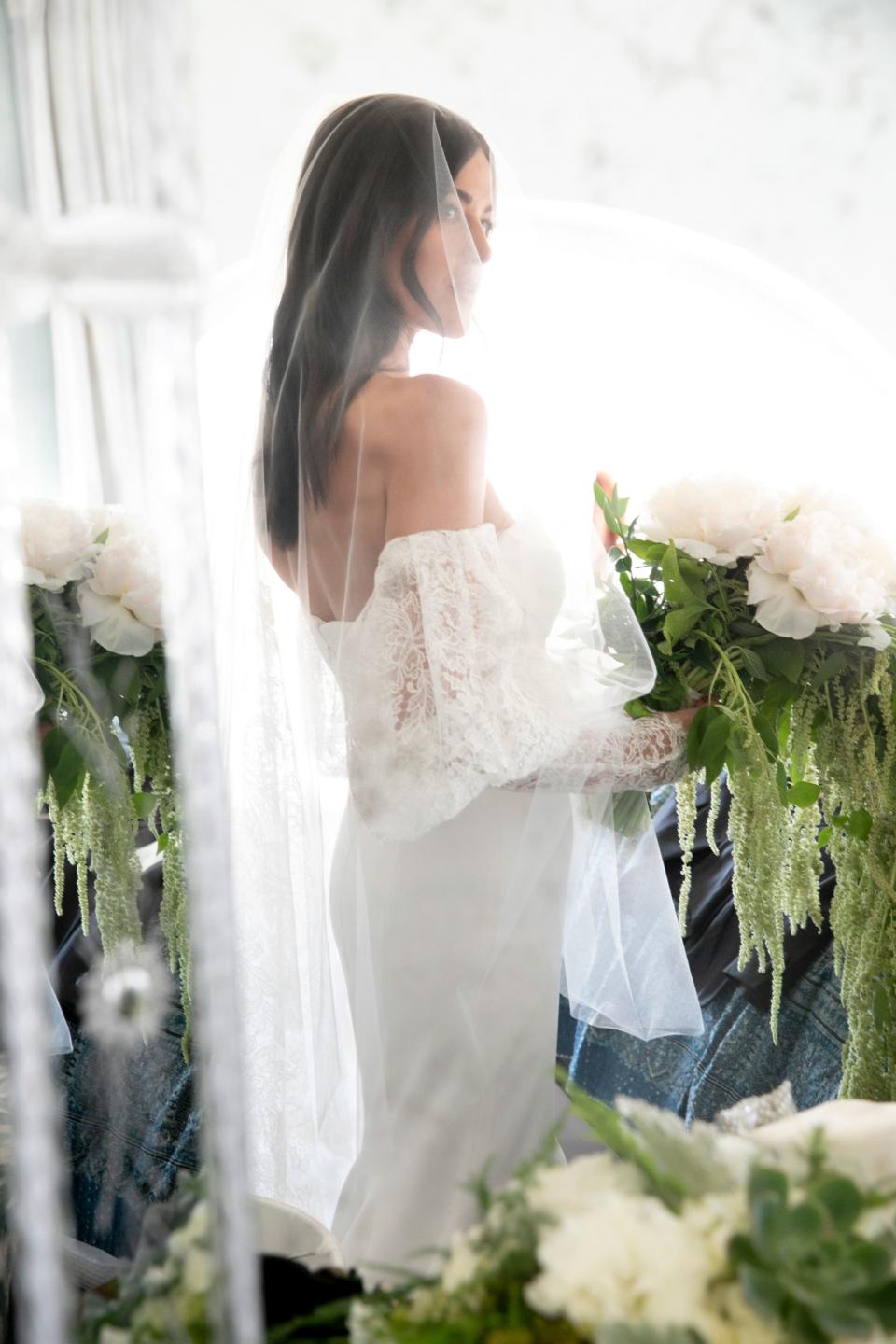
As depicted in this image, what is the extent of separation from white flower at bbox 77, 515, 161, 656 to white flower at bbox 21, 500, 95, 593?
0.07ft

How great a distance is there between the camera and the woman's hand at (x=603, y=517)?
1920 millimetres

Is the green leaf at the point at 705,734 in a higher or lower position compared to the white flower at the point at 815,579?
lower

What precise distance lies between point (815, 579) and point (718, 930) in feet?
3.86

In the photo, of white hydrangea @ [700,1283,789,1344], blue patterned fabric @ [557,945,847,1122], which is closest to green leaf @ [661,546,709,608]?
blue patterned fabric @ [557,945,847,1122]

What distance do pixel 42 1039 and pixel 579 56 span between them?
3324mm

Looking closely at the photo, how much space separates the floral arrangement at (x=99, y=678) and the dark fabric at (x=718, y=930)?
1.15 metres

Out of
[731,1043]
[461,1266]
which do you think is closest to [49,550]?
[461,1266]

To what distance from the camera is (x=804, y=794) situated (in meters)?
1.74

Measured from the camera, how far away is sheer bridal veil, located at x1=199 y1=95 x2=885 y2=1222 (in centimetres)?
156

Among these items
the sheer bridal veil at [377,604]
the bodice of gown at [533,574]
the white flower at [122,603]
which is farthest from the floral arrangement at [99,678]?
the bodice of gown at [533,574]

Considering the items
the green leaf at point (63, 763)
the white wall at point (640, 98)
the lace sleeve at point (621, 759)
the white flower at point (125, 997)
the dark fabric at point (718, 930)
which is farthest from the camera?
the white wall at point (640, 98)

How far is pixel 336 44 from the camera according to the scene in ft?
10.3

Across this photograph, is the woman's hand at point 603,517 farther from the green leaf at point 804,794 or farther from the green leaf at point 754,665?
the green leaf at point 804,794

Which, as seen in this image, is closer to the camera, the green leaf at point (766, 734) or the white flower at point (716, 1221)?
the white flower at point (716, 1221)
